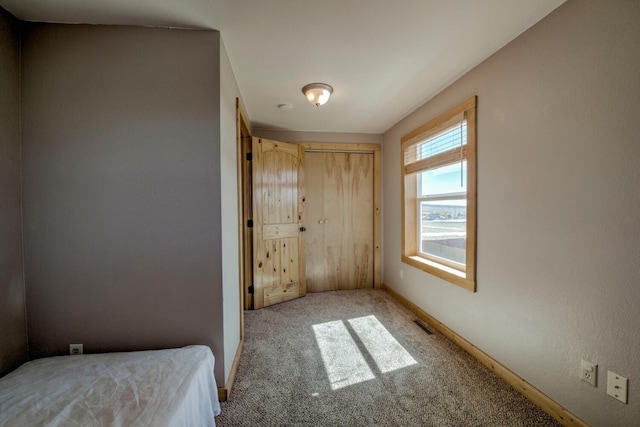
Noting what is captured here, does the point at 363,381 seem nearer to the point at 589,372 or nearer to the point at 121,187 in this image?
the point at 589,372

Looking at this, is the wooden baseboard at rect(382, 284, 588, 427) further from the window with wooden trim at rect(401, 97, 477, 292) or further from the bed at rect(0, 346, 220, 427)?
the bed at rect(0, 346, 220, 427)

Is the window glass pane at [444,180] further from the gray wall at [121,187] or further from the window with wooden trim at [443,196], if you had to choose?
the gray wall at [121,187]

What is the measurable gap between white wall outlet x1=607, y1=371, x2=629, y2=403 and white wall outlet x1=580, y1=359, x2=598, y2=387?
51 mm

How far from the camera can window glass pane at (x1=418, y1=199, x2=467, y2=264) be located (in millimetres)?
2355

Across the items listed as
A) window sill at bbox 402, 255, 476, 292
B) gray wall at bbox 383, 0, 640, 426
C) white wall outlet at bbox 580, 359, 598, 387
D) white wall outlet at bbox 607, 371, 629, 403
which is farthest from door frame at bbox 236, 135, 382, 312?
white wall outlet at bbox 607, 371, 629, 403

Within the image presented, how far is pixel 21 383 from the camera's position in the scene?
4.02ft

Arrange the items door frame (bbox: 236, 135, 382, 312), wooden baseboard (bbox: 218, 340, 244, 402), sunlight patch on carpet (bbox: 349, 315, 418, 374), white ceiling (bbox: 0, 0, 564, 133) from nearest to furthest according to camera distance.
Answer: white ceiling (bbox: 0, 0, 564, 133), wooden baseboard (bbox: 218, 340, 244, 402), sunlight patch on carpet (bbox: 349, 315, 418, 374), door frame (bbox: 236, 135, 382, 312)

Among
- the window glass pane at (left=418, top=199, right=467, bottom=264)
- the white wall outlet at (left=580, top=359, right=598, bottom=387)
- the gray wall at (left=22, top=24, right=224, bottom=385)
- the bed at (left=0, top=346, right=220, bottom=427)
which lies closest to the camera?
the bed at (left=0, top=346, right=220, bottom=427)

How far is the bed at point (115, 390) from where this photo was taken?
1.03 meters

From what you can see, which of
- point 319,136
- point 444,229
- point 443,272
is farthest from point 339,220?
point 443,272

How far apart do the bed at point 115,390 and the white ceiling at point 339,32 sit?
1.89 metres

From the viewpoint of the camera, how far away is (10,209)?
1.42 m

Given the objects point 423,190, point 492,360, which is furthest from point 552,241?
point 423,190

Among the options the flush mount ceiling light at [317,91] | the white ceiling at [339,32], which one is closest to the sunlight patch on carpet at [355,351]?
the flush mount ceiling light at [317,91]
